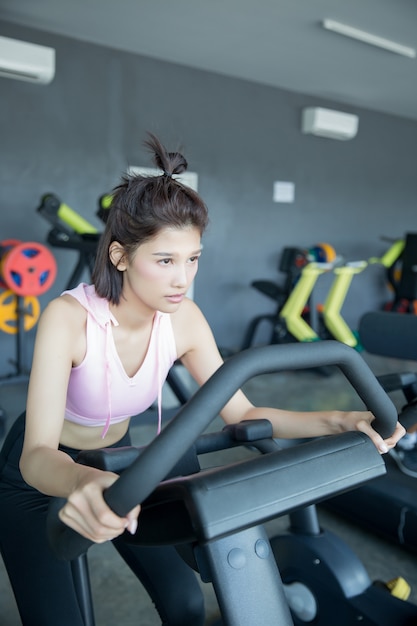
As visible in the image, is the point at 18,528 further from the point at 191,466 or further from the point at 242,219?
the point at 242,219

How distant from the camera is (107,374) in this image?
1083mm

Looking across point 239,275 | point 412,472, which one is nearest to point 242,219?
point 239,275

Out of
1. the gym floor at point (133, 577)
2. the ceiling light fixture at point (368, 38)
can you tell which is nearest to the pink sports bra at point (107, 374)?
the gym floor at point (133, 577)

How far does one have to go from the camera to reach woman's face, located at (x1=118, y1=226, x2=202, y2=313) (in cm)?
97

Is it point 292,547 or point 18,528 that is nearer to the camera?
point 18,528

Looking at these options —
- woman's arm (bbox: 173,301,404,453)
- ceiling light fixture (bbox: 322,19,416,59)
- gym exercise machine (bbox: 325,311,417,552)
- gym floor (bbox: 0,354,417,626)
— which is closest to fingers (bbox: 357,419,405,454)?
woman's arm (bbox: 173,301,404,453)

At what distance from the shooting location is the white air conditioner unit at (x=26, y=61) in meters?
3.29

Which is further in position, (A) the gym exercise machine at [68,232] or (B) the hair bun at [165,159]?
(A) the gym exercise machine at [68,232]

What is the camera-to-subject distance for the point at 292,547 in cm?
143

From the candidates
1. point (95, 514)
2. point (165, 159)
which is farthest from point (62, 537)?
point (165, 159)

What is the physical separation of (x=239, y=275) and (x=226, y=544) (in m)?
4.35

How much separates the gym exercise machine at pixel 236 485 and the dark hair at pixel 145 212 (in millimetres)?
366

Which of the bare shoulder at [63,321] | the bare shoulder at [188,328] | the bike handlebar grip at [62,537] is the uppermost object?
the bare shoulder at [63,321]

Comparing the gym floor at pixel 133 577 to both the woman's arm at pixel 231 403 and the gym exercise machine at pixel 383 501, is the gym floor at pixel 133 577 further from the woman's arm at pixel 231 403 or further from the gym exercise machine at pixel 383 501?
the woman's arm at pixel 231 403
